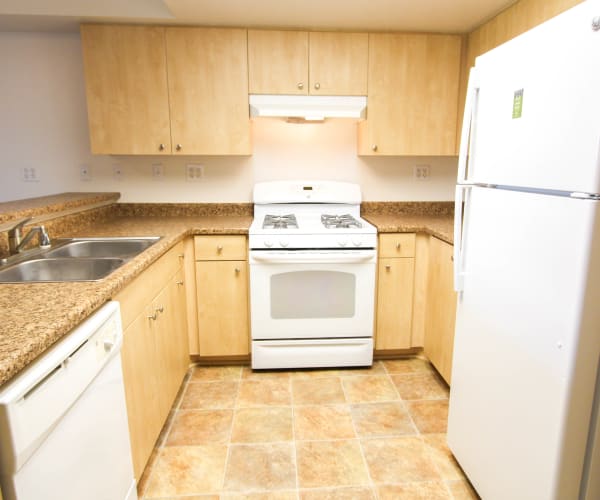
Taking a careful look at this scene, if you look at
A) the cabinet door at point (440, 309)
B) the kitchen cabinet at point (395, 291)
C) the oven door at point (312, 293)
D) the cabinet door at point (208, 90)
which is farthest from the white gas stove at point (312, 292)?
the cabinet door at point (208, 90)

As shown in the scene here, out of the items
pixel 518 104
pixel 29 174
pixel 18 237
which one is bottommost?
pixel 18 237

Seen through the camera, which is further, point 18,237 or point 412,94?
point 412,94

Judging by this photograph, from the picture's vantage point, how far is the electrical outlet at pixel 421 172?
2.99 meters

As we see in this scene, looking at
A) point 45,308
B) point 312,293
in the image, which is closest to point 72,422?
point 45,308

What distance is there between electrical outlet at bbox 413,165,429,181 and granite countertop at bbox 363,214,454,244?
0.98ft

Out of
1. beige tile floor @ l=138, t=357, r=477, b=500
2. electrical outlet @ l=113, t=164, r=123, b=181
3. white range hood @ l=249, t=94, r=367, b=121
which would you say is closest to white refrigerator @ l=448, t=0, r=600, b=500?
beige tile floor @ l=138, t=357, r=477, b=500

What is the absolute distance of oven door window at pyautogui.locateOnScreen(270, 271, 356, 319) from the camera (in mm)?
2441

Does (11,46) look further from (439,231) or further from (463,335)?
(463,335)

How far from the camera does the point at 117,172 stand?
112 inches

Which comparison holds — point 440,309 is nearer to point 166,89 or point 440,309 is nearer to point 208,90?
point 208,90

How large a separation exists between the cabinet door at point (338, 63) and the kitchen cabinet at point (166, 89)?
1.40ft

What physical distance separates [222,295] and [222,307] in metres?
0.08

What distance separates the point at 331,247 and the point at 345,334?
0.56 metres

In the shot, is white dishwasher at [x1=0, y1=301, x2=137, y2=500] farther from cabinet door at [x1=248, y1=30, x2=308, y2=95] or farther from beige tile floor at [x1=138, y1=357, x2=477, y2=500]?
cabinet door at [x1=248, y1=30, x2=308, y2=95]
